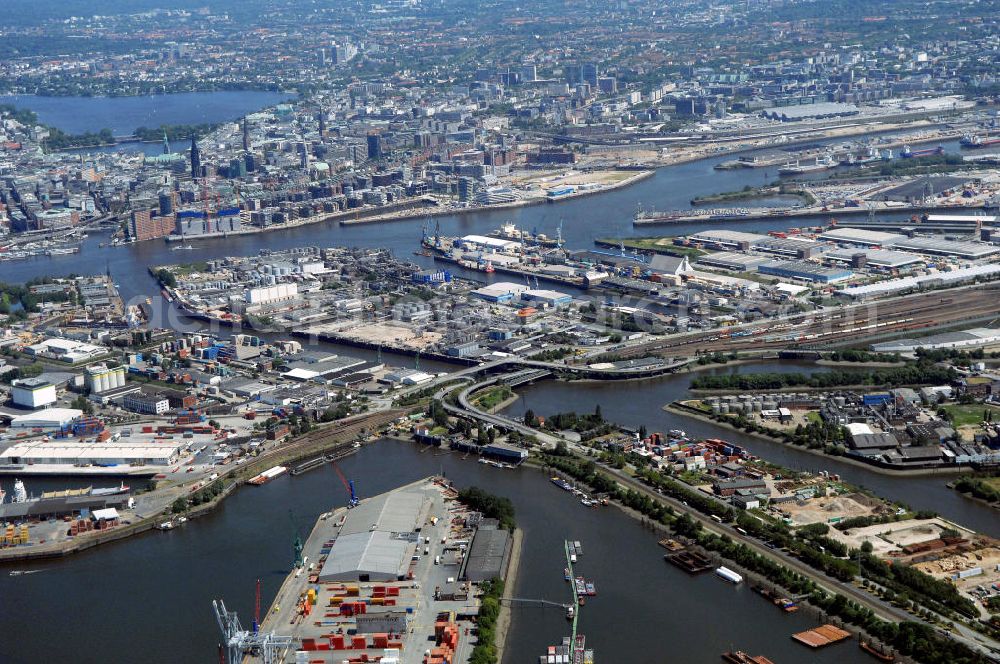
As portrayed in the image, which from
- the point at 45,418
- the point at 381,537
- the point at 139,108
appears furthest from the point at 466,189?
the point at 139,108

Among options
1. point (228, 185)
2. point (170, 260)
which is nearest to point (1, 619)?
point (170, 260)

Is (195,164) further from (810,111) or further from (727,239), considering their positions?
(810,111)

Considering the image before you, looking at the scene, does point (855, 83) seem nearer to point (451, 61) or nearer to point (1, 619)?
point (451, 61)

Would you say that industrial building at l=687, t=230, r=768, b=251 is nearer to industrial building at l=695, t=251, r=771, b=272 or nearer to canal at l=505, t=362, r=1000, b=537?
industrial building at l=695, t=251, r=771, b=272

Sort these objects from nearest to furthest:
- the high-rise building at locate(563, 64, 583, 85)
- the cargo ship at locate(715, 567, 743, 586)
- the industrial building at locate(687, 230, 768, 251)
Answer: the cargo ship at locate(715, 567, 743, 586) → the industrial building at locate(687, 230, 768, 251) → the high-rise building at locate(563, 64, 583, 85)

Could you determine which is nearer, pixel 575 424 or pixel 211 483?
pixel 211 483

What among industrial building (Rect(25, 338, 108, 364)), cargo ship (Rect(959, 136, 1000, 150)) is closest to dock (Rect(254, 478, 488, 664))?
industrial building (Rect(25, 338, 108, 364))

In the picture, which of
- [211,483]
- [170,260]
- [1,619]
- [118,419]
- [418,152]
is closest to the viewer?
[1,619]

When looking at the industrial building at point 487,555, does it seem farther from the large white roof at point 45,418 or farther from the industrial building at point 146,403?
the large white roof at point 45,418

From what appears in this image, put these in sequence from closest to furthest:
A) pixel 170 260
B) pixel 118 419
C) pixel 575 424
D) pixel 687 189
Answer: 1. pixel 575 424
2. pixel 118 419
3. pixel 170 260
4. pixel 687 189
